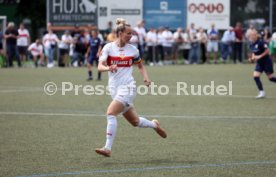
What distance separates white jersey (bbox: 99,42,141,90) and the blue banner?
31003mm

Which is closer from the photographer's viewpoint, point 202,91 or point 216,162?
point 216,162

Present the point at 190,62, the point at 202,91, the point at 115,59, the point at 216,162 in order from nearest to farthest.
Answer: the point at 216,162
the point at 115,59
the point at 202,91
the point at 190,62

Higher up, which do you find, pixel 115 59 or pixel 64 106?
pixel 115 59

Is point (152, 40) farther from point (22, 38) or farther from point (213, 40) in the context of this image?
point (22, 38)

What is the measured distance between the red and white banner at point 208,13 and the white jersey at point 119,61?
1239 inches

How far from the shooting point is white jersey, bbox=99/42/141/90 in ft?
34.1

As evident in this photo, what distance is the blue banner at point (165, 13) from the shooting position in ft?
136

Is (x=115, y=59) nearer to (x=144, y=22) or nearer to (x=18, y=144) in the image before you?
(x=18, y=144)

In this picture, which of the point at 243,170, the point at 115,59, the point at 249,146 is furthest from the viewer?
the point at 249,146

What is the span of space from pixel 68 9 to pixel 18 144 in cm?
3013

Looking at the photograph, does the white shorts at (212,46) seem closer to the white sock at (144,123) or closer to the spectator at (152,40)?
the spectator at (152,40)

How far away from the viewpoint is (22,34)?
37.4m

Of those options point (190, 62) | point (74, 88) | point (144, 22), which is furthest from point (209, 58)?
point (74, 88)

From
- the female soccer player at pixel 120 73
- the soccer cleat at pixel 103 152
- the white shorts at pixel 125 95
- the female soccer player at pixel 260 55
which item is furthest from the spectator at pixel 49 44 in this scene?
the soccer cleat at pixel 103 152
